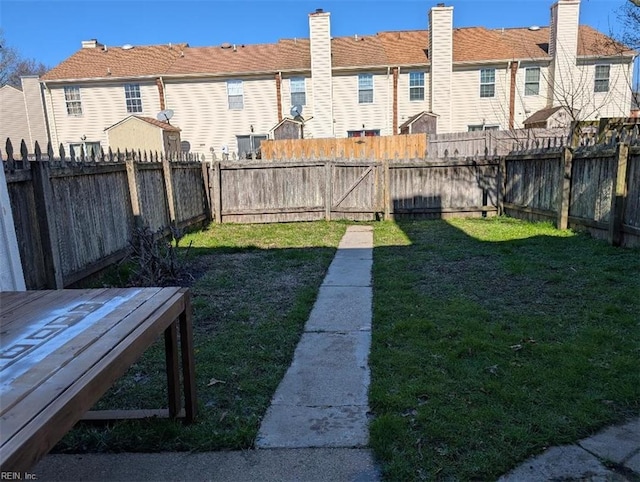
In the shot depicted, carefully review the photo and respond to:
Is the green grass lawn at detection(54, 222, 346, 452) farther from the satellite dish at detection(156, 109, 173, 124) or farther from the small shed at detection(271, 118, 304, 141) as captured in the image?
the satellite dish at detection(156, 109, 173, 124)

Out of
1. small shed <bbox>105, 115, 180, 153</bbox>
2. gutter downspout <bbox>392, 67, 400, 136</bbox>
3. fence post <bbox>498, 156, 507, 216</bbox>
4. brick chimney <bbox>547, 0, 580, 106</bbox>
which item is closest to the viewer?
fence post <bbox>498, 156, 507, 216</bbox>

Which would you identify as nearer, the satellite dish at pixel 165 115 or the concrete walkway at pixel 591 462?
the concrete walkway at pixel 591 462

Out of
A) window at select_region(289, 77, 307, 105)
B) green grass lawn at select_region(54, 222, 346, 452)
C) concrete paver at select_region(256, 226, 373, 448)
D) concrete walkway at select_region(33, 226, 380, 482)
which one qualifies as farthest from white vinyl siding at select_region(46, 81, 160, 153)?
concrete walkway at select_region(33, 226, 380, 482)

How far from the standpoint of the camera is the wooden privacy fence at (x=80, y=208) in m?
4.46

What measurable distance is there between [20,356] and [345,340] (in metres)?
2.65

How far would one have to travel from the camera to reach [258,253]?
7.71m

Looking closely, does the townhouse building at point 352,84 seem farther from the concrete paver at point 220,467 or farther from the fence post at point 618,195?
the concrete paver at point 220,467

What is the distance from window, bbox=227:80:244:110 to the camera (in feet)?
69.1

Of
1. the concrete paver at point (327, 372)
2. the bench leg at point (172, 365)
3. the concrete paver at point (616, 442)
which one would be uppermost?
the bench leg at point (172, 365)

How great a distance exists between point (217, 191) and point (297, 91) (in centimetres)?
1135

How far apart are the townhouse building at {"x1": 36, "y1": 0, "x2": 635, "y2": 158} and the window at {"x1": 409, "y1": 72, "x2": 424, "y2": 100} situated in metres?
0.05

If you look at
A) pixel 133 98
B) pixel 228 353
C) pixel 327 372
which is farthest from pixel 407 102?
pixel 327 372

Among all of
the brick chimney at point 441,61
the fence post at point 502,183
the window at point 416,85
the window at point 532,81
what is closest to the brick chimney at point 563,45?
the window at point 532,81

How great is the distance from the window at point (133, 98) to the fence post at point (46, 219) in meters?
18.7
